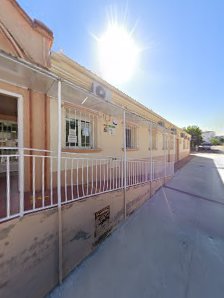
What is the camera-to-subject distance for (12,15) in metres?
3.74

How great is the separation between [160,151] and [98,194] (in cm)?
957

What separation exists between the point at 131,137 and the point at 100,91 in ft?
10.6

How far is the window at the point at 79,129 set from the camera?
509 cm

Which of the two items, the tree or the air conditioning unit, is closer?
the air conditioning unit

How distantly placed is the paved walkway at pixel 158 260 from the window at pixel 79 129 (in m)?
2.70

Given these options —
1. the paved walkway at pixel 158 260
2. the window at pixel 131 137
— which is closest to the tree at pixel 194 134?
the window at pixel 131 137

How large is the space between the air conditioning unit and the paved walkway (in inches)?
157

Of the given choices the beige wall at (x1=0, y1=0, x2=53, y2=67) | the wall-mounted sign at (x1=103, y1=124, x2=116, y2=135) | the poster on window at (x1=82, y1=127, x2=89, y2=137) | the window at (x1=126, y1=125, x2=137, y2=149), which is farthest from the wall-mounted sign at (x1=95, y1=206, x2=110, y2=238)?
the window at (x1=126, y1=125, x2=137, y2=149)

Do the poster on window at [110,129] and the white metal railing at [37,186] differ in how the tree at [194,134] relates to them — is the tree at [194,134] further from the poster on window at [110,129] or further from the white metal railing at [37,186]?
the white metal railing at [37,186]

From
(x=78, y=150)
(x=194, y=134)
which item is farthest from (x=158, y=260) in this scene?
(x=194, y=134)

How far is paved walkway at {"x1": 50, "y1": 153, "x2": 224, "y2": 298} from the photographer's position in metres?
2.66

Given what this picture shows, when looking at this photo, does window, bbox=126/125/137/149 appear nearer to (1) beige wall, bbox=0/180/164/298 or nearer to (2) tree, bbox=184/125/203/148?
(1) beige wall, bbox=0/180/164/298

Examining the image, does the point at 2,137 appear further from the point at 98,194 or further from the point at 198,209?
the point at 198,209

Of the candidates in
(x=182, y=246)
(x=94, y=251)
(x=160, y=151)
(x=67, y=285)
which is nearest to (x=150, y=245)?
(x=182, y=246)
